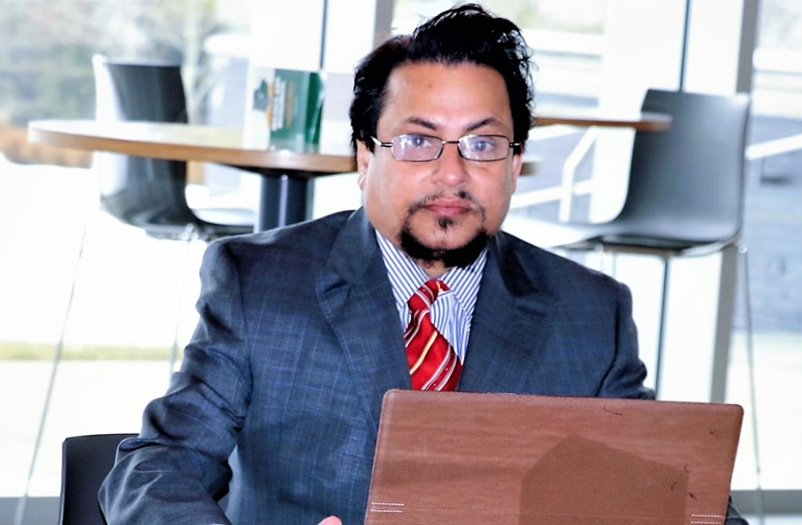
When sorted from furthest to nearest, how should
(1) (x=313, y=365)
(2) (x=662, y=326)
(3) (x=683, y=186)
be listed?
(2) (x=662, y=326)
(3) (x=683, y=186)
(1) (x=313, y=365)

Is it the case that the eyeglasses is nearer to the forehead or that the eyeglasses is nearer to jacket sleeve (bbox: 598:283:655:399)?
the forehead

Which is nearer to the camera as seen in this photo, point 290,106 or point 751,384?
point 290,106

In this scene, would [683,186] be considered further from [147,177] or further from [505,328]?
[505,328]

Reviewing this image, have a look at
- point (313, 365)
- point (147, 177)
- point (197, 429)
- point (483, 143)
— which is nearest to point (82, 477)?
point (197, 429)

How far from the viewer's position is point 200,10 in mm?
3896

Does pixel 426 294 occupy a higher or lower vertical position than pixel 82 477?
higher

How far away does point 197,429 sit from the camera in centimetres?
166

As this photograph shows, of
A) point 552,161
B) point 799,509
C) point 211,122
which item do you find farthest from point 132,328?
point 799,509

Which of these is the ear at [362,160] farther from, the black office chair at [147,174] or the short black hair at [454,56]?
the black office chair at [147,174]

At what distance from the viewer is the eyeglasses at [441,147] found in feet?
5.83

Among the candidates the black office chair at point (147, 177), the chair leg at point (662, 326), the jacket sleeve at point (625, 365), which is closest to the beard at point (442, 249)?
the jacket sleeve at point (625, 365)

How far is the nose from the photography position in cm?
176

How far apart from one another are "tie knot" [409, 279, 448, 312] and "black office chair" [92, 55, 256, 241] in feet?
6.08

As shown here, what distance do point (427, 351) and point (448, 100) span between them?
13.0 inches
